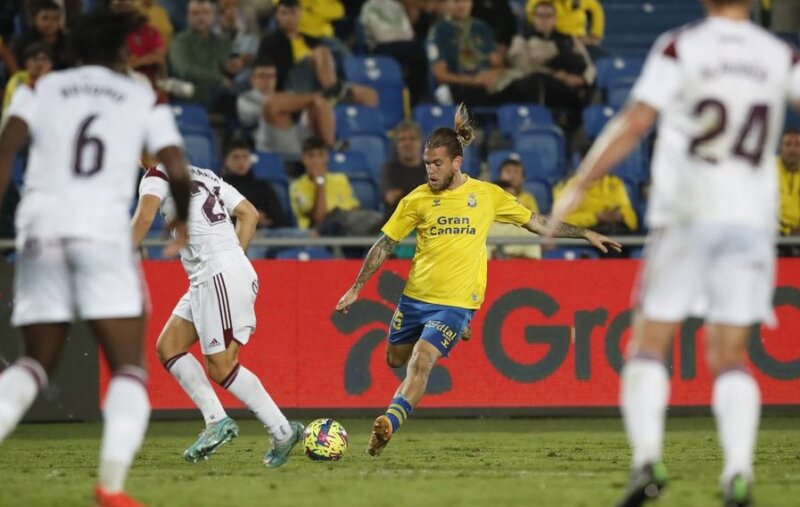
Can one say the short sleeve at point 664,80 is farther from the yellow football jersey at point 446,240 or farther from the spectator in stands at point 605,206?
the spectator in stands at point 605,206

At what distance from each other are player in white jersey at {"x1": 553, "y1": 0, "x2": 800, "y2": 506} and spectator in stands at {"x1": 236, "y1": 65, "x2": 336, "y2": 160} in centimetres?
1036

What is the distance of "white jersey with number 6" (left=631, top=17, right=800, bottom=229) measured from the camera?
19.8ft

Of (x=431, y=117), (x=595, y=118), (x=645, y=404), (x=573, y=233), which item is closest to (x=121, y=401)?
(x=645, y=404)

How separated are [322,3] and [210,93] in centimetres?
179

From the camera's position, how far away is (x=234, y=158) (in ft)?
48.2

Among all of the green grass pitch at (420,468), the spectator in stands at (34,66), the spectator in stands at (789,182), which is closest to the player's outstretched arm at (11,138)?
the green grass pitch at (420,468)

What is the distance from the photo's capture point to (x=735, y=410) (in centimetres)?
606

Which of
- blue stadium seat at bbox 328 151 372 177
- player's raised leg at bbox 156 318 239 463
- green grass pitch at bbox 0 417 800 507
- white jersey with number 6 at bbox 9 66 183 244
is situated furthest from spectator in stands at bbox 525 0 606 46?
white jersey with number 6 at bbox 9 66 183 244

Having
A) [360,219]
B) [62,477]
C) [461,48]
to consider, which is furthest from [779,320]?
[62,477]

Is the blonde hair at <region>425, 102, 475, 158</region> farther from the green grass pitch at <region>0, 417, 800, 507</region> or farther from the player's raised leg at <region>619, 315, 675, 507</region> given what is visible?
the player's raised leg at <region>619, 315, 675, 507</region>

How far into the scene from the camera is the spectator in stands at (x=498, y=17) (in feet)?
58.7

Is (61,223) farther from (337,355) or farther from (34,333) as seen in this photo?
(337,355)

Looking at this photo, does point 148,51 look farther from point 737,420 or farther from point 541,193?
point 737,420

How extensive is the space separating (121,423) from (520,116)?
1138cm
